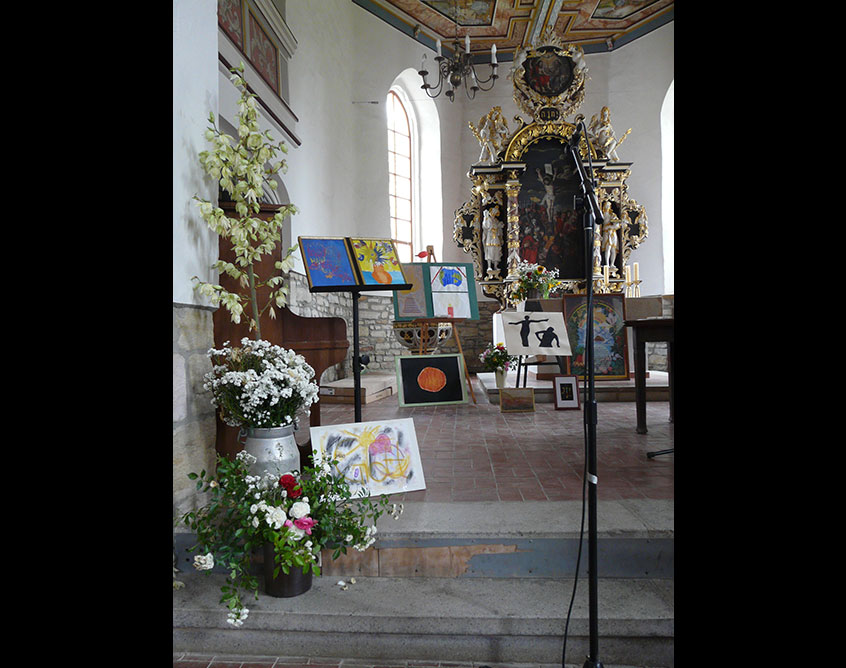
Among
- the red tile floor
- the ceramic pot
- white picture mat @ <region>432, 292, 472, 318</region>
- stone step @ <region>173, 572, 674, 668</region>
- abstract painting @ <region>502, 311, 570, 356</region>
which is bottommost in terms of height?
stone step @ <region>173, 572, 674, 668</region>

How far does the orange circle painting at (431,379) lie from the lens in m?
5.06

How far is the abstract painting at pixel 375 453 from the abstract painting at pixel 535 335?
223 centimetres

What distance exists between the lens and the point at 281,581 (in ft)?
6.16

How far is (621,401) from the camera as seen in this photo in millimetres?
5367

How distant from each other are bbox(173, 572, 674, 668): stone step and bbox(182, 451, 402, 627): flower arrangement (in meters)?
0.11

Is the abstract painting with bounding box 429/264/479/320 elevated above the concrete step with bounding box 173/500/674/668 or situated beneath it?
elevated above

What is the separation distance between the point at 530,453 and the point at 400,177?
24.9 feet

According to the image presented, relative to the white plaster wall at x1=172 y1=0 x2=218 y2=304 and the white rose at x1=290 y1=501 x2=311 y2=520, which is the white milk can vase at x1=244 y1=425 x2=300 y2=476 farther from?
the white plaster wall at x1=172 y1=0 x2=218 y2=304

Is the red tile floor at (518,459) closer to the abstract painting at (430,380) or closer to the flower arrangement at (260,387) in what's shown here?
the abstract painting at (430,380)

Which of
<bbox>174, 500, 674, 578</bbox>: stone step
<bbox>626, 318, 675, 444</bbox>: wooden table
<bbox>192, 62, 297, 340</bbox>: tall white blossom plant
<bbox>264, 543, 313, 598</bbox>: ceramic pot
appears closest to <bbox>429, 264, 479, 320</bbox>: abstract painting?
<bbox>626, 318, 675, 444</bbox>: wooden table

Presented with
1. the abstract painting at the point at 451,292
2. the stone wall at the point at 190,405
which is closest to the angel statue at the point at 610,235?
the abstract painting at the point at 451,292

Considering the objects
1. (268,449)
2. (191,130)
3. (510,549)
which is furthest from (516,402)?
(191,130)

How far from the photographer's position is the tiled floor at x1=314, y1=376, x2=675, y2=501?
2469mm
